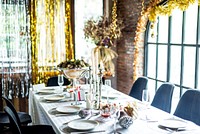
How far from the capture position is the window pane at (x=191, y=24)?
13.3 ft

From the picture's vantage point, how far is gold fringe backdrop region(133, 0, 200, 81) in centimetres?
392

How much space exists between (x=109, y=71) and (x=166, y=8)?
6.09 feet

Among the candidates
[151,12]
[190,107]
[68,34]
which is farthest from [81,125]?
[68,34]

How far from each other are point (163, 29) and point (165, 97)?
1.55 m

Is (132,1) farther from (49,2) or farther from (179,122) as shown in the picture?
(179,122)

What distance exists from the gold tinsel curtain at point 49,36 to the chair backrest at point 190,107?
3.00m

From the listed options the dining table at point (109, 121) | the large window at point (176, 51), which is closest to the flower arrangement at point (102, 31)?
the large window at point (176, 51)

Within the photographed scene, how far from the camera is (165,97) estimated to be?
3.57 meters

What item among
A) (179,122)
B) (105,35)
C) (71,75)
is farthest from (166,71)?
(179,122)

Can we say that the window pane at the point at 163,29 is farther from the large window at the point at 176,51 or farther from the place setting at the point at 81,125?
the place setting at the point at 81,125

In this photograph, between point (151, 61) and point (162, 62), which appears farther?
point (151, 61)

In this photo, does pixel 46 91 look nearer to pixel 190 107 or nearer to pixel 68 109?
pixel 68 109

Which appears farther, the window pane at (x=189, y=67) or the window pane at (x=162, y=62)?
the window pane at (x=162, y=62)

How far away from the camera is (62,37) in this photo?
5688 millimetres
